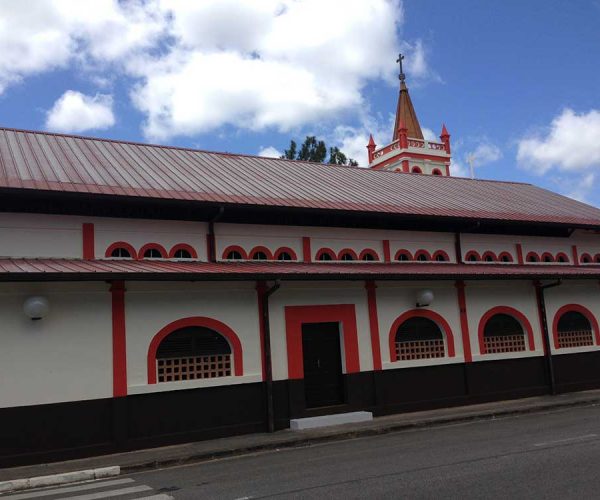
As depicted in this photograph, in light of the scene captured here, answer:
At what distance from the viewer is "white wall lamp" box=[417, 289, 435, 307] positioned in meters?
14.5

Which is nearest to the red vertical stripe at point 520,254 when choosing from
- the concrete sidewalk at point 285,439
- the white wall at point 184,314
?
the concrete sidewalk at point 285,439

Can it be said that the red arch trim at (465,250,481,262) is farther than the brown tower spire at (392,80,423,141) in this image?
No

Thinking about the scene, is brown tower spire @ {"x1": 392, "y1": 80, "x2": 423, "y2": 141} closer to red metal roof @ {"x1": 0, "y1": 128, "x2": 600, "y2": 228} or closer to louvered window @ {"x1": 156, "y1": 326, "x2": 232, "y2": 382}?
red metal roof @ {"x1": 0, "y1": 128, "x2": 600, "y2": 228}

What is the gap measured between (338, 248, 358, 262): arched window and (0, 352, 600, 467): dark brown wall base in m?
2.97

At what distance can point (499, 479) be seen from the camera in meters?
7.32

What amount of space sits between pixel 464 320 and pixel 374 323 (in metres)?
2.74

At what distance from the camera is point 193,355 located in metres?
12.0

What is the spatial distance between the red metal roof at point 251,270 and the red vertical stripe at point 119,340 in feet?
1.58

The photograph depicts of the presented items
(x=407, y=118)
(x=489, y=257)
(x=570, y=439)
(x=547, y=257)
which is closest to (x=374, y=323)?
(x=570, y=439)

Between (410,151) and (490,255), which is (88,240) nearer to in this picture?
(490,255)

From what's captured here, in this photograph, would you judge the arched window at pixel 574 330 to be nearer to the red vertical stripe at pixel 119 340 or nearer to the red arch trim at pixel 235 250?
the red arch trim at pixel 235 250

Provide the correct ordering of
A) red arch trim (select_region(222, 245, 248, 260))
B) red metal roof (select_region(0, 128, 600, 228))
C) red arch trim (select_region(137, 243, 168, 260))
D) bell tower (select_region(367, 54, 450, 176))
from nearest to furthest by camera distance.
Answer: red arch trim (select_region(137, 243, 168, 260))
red metal roof (select_region(0, 128, 600, 228))
red arch trim (select_region(222, 245, 248, 260))
bell tower (select_region(367, 54, 450, 176))

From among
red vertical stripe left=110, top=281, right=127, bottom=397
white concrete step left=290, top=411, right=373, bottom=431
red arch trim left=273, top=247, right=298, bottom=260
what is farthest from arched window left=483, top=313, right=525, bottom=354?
red vertical stripe left=110, top=281, right=127, bottom=397

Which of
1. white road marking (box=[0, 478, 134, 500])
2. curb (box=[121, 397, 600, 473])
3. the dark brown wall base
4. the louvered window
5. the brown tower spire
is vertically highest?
the brown tower spire
